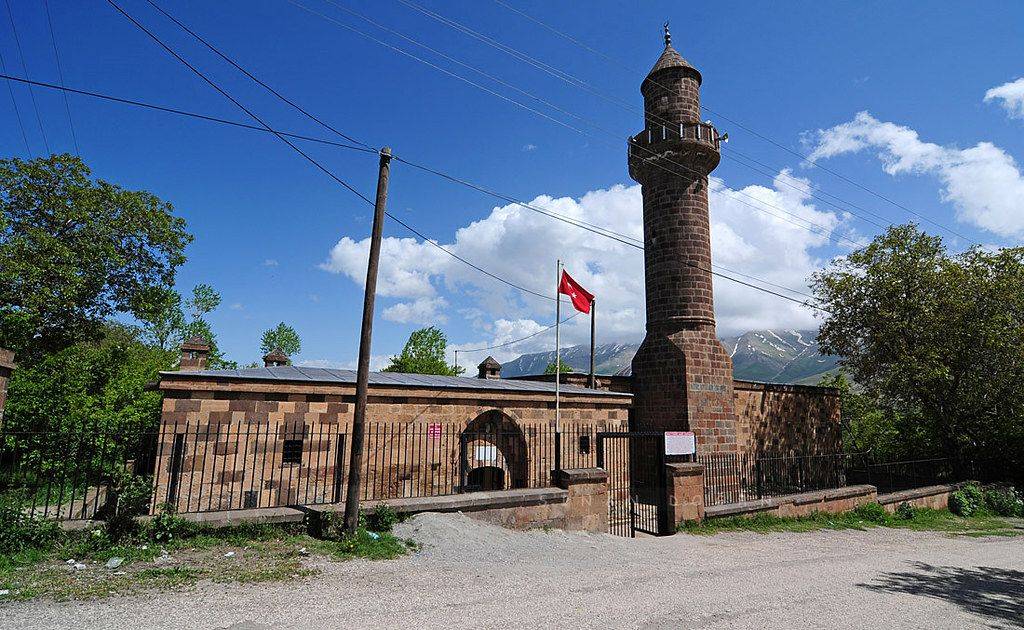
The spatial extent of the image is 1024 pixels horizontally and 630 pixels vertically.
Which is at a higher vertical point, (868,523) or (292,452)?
(292,452)

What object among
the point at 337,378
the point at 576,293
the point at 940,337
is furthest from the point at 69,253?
the point at 940,337

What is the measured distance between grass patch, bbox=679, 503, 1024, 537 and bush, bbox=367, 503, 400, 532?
7.22m

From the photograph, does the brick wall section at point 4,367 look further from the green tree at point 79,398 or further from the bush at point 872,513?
the bush at point 872,513

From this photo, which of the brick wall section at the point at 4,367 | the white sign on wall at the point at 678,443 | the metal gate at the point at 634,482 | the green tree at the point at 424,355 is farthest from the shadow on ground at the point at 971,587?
the green tree at the point at 424,355

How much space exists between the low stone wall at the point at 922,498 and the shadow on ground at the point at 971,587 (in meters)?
7.17

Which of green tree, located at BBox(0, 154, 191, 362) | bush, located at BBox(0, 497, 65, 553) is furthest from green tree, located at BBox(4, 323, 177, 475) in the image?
bush, located at BBox(0, 497, 65, 553)

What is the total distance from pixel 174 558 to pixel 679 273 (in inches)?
662

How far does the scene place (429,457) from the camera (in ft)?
44.7

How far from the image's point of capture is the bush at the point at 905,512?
15891mm

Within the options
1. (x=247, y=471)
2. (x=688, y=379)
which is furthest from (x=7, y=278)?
(x=688, y=379)

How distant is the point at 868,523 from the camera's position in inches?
584

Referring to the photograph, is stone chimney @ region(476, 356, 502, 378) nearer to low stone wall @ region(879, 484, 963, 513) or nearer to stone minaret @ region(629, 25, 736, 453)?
stone minaret @ region(629, 25, 736, 453)

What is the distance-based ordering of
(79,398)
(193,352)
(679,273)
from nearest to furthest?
A: 1. (193,352)
2. (79,398)
3. (679,273)

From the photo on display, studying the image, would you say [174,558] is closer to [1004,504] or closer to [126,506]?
[126,506]
